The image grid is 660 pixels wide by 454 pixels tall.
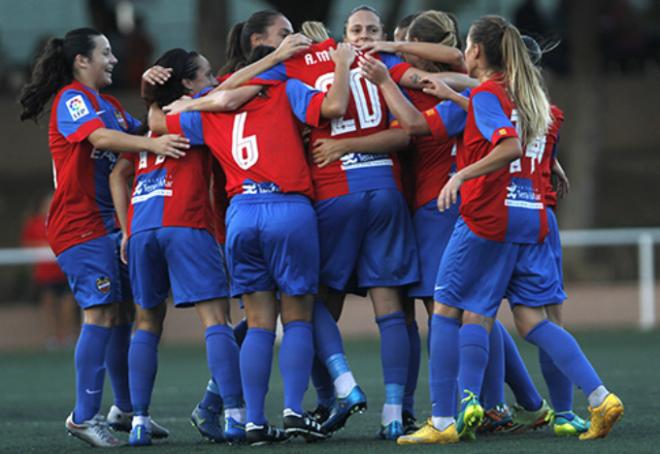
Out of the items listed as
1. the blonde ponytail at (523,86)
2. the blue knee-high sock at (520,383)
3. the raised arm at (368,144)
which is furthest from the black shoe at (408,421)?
the blonde ponytail at (523,86)

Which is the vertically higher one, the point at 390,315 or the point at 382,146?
the point at 382,146

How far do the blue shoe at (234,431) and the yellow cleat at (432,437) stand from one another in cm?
77

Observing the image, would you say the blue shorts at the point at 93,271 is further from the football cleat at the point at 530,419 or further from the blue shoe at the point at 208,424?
the football cleat at the point at 530,419

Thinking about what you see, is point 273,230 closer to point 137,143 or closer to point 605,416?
point 137,143

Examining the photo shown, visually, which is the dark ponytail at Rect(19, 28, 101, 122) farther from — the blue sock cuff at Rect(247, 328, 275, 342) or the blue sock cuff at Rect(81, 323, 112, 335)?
the blue sock cuff at Rect(247, 328, 275, 342)

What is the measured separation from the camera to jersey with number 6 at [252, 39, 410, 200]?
6637 mm

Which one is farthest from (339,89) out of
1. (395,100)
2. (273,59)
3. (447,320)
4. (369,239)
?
(447,320)

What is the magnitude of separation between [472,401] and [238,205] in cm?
140

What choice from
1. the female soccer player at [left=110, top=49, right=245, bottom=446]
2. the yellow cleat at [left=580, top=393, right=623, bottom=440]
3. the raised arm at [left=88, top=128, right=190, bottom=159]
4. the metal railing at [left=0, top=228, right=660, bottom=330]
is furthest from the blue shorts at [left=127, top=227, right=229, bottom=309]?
the metal railing at [left=0, top=228, right=660, bottom=330]

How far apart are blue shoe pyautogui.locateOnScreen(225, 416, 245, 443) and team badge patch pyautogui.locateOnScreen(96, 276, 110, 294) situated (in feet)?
3.04

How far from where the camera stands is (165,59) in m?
6.89

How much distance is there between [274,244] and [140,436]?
1.14 metres

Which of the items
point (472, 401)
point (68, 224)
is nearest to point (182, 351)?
point (68, 224)

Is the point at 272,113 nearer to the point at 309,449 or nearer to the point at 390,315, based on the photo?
the point at 390,315
